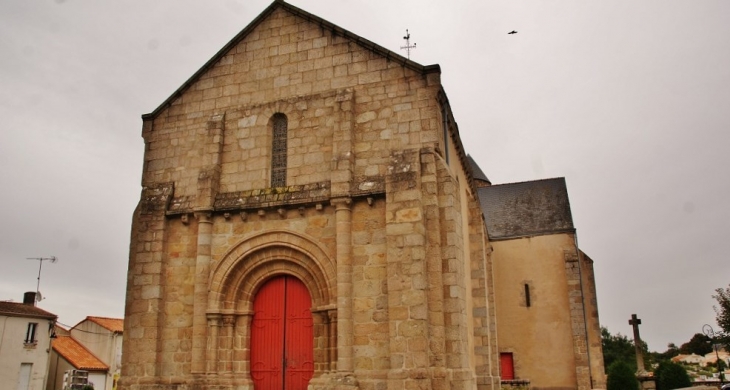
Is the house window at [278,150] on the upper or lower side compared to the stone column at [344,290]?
upper

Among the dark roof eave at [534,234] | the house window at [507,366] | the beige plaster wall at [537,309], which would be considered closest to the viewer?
the beige plaster wall at [537,309]

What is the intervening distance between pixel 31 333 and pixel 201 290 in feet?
64.7

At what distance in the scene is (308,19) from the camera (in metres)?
12.5

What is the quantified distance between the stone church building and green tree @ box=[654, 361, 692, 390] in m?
11.7

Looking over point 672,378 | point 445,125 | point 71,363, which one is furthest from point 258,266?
point 71,363

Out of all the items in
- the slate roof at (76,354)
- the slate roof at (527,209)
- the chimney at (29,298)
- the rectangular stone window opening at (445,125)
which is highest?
the slate roof at (527,209)

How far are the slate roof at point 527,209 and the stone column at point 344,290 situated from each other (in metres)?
14.1

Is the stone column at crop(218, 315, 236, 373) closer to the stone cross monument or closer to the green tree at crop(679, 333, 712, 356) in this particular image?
the stone cross monument

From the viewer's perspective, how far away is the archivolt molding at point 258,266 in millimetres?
11094

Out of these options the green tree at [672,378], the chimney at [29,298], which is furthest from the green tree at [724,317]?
the chimney at [29,298]

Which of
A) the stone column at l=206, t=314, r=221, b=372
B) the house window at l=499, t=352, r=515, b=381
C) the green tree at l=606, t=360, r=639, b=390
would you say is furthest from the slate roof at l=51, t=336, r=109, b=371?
the green tree at l=606, t=360, r=639, b=390

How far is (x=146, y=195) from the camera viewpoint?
12.5m

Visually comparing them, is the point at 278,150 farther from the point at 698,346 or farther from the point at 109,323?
the point at 698,346

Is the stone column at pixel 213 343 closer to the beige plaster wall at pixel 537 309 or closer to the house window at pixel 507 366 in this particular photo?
the house window at pixel 507 366
